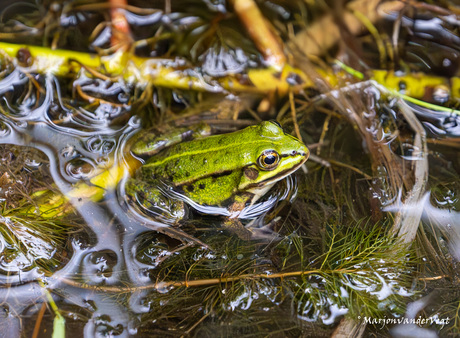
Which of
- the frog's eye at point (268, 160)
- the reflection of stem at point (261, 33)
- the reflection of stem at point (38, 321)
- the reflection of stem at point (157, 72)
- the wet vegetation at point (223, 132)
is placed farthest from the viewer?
the reflection of stem at point (261, 33)

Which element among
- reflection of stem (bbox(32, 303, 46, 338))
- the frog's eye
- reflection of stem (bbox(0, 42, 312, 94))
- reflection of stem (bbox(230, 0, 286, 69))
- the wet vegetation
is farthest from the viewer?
reflection of stem (bbox(230, 0, 286, 69))

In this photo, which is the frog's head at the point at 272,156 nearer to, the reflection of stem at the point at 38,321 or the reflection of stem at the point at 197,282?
the reflection of stem at the point at 197,282

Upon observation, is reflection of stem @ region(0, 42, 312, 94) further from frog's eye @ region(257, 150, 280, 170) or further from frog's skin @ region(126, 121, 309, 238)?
frog's eye @ region(257, 150, 280, 170)

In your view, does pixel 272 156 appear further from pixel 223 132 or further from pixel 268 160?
pixel 223 132

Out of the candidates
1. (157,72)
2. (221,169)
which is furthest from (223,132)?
(157,72)

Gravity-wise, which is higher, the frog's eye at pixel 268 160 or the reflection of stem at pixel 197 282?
the frog's eye at pixel 268 160

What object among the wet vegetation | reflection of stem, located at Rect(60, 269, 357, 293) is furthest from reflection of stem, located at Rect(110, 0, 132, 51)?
reflection of stem, located at Rect(60, 269, 357, 293)

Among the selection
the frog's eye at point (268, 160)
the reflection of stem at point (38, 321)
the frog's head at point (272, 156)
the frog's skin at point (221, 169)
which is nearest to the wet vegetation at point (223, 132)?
the reflection of stem at point (38, 321)
